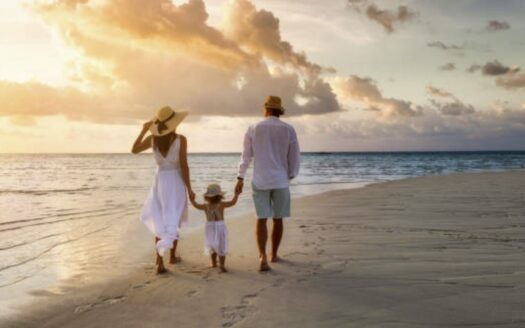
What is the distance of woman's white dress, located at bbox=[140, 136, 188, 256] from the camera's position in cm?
580

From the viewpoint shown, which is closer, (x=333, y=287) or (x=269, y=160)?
(x=333, y=287)

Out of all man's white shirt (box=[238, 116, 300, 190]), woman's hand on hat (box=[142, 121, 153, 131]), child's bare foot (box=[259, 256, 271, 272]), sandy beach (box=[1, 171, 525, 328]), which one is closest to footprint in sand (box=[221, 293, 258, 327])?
sandy beach (box=[1, 171, 525, 328])

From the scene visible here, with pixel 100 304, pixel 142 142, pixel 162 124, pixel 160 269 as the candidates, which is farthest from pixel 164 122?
pixel 100 304

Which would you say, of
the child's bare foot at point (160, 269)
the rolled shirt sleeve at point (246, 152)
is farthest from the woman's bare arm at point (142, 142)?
the child's bare foot at point (160, 269)

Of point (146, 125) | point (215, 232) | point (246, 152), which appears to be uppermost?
point (146, 125)

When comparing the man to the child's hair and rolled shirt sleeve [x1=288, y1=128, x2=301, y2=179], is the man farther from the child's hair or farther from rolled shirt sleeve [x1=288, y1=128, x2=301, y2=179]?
the child's hair

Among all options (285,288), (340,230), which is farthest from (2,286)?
(340,230)

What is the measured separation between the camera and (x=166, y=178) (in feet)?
19.3

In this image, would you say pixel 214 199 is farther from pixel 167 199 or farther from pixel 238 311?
pixel 238 311

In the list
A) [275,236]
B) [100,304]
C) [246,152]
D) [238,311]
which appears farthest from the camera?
[275,236]

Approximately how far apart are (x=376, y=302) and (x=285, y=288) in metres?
1.04

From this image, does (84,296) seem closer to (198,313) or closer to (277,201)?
(198,313)

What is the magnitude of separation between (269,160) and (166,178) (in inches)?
56.1

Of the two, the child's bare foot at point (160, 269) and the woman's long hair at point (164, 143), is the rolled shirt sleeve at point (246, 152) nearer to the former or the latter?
the woman's long hair at point (164, 143)
